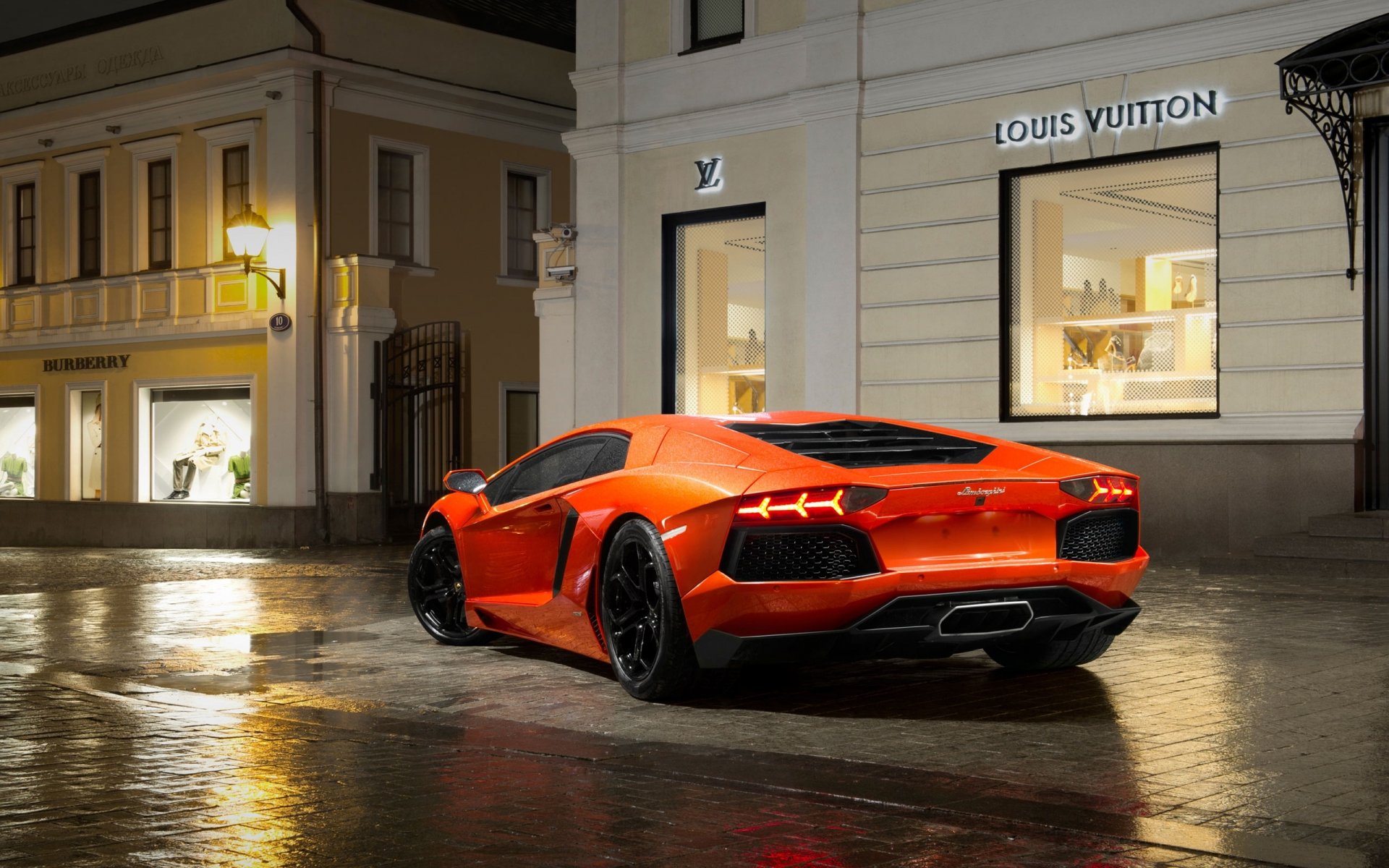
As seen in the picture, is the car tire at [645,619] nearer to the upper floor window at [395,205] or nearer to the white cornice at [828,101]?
the white cornice at [828,101]

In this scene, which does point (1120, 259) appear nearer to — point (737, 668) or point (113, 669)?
point (737, 668)

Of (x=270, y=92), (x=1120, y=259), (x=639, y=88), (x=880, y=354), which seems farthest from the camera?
(x=270, y=92)

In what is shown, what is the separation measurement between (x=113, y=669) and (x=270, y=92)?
1802 centimetres

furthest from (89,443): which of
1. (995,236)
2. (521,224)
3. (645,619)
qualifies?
(645,619)

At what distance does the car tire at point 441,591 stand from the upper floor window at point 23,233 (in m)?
23.3

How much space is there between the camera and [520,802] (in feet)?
17.1

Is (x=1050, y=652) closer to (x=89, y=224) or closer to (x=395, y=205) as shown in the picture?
(x=395, y=205)

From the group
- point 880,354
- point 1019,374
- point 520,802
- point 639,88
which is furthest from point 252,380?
point 520,802

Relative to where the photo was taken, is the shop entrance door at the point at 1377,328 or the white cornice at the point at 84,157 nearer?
the shop entrance door at the point at 1377,328

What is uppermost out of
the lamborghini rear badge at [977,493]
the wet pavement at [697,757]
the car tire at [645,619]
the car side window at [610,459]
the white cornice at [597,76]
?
the white cornice at [597,76]

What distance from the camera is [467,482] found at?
9.04 meters

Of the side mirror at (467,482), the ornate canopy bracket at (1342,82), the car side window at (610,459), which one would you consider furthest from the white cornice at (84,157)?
the car side window at (610,459)

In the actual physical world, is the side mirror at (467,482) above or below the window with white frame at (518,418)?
below

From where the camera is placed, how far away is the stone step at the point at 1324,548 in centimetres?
1299
